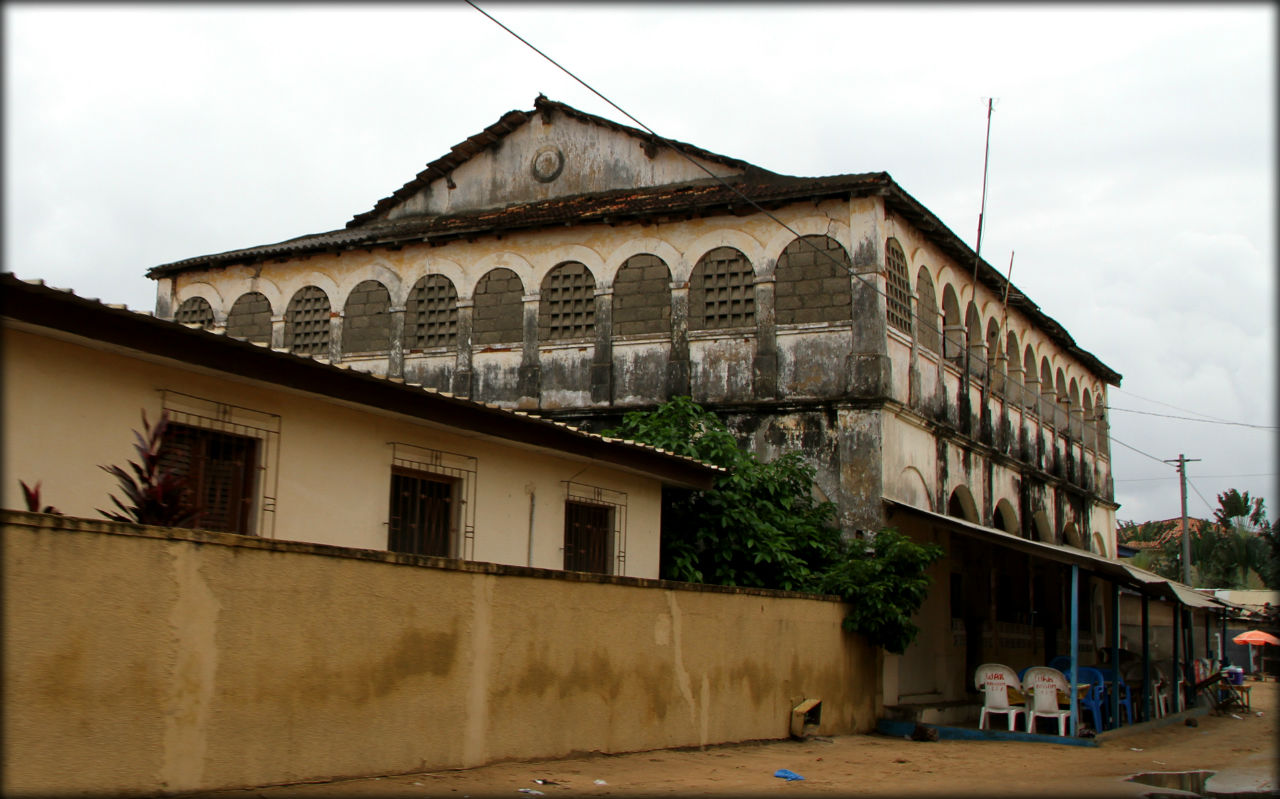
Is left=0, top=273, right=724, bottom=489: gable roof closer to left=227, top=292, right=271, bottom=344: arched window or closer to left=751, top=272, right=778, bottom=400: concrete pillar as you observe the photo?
left=751, top=272, right=778, bottom=400: concrete pillar

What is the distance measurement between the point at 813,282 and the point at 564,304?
14.2ft

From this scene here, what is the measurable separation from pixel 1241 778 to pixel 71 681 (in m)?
11.1

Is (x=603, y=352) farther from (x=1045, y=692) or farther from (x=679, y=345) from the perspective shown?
(x=1045, y=692)

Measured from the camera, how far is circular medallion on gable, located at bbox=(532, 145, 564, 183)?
888 inches

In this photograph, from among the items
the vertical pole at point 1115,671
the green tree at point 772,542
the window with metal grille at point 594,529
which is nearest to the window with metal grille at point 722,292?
the green tree at point 772,542

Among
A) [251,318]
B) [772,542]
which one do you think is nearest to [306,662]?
[772,542]

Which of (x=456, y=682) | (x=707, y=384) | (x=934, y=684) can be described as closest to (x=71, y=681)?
(x=456, y=682)

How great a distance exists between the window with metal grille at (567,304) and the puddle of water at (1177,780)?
11.2 m

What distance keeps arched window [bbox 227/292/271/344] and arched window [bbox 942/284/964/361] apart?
12477 millimetres

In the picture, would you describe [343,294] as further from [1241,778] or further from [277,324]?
[1241,778]

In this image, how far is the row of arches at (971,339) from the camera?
780 inches

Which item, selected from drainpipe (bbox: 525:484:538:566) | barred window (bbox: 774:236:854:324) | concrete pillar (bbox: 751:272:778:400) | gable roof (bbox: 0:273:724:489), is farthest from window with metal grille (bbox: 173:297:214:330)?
drainpipe (bbox: 525:484:538:566)

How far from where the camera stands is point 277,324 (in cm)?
2308

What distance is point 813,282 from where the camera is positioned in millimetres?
19219
